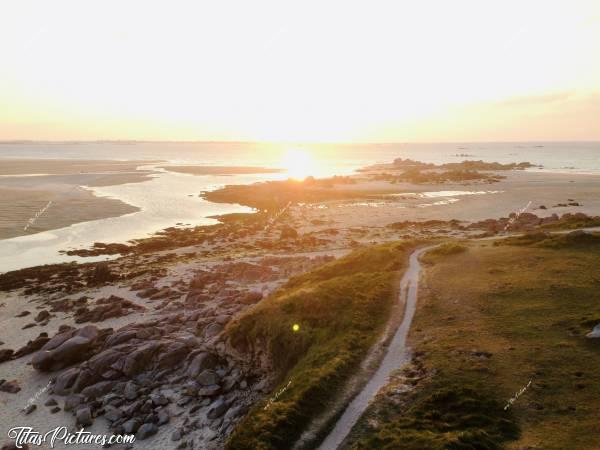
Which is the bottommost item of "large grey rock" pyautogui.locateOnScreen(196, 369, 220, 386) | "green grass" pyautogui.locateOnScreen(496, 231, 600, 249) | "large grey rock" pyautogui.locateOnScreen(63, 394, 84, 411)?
"large grey rock" pyautogui.locateOnScreen(63, 394, 84, 411)

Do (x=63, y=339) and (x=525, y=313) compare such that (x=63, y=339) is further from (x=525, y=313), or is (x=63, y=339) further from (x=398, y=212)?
(x=398, y=212)

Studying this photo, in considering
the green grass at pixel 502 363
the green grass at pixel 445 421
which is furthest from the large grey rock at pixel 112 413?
the green grass at pixel 445 421

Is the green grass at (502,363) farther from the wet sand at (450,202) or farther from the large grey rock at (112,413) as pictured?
the wet sand at (450,202)

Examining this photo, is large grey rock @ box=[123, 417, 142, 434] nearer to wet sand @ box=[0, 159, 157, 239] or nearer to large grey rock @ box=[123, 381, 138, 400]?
large grey rock @ box=[123, 381, 138, 400]

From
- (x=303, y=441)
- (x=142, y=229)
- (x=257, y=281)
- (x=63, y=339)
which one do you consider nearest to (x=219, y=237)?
(x=142, y=229)

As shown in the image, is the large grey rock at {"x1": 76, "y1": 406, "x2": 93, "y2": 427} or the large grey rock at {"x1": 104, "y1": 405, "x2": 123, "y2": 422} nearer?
the large grey rock at {"x1": 76, "y1": 406, "x2": 93, "y2": 427}

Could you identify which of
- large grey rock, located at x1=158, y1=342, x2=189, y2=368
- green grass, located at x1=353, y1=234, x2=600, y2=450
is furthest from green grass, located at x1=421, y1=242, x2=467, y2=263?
large grey rock, located at x1=158, y1=342, x2=189, y2=368

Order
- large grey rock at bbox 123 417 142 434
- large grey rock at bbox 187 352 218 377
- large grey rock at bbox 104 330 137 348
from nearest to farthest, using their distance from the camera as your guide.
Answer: large grey rock at bbox 123 417 142 434 < large grey rock at bbox 187 352 218 377 < large grey rock at bbox 104 330 137 348
